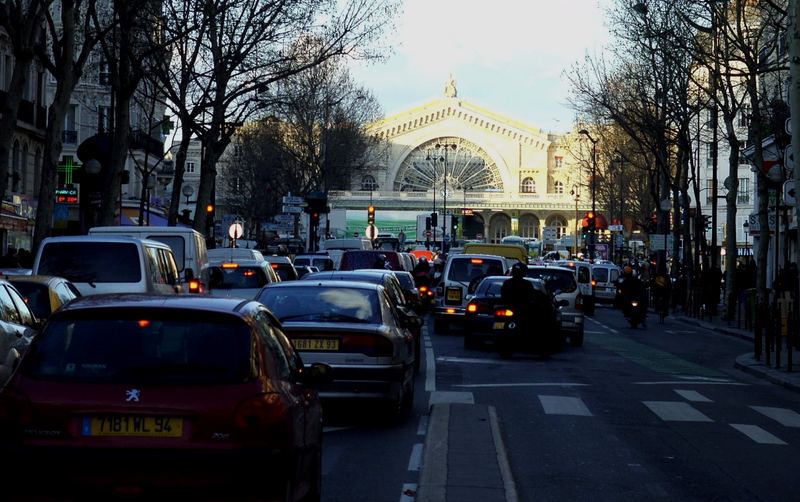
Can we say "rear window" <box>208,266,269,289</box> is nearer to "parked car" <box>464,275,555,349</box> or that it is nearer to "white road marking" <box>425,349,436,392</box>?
"white road marking" <box>425,349,436,392</box>

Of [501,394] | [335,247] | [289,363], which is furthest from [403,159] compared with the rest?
[289,363]

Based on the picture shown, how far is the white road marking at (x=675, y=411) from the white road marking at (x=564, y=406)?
0.83 meters

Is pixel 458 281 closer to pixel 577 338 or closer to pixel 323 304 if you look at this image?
pixel 577 338

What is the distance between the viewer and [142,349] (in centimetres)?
701

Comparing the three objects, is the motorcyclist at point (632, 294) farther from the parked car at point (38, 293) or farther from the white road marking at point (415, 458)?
the white road marking at point (415, 458)

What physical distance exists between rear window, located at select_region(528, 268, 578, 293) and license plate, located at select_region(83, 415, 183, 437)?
2437 cm

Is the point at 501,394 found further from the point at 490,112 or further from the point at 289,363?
the point at 490,112

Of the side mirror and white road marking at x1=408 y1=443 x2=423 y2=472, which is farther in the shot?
white road marking at x1=408 y1=443 x2=423 y2=472

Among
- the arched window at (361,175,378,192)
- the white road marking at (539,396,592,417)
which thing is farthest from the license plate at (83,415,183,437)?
the arched window at (361,175,378,192)

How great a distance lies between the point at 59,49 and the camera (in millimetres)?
29703

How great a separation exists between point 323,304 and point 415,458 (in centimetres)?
308

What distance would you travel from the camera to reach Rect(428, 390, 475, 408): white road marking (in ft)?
53.1

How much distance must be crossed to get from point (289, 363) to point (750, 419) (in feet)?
29.3

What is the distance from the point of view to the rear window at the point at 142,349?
6.91 metres
